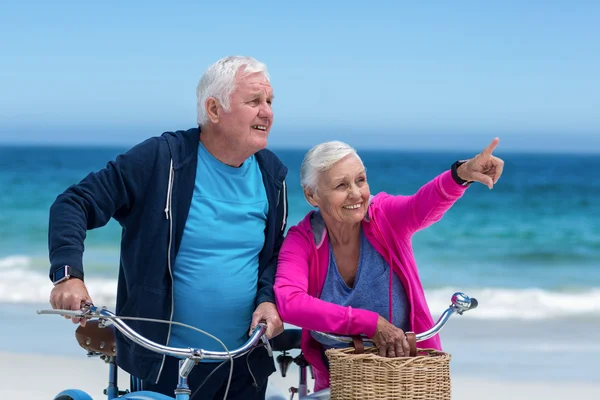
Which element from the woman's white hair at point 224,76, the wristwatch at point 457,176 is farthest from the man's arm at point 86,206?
the wristwatch at point 457,176

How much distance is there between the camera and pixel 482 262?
12422 mm

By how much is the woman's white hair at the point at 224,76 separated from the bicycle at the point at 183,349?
729 millimetres

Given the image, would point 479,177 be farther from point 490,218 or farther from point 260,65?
point 490,218

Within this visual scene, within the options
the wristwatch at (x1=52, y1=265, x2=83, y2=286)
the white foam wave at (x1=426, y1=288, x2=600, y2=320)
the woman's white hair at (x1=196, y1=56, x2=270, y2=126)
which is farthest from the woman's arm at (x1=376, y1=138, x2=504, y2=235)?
the white foam wave at (x1=426, y1=288, x2=600, y2=320)

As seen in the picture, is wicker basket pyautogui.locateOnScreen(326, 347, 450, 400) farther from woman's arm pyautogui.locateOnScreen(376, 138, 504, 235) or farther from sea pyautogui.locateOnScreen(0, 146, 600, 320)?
sea pyautogui.locateOnScreen(0, 146, 600, 320)

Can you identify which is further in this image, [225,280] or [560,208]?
[560,208]

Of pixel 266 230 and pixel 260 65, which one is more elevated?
pixel 260 65

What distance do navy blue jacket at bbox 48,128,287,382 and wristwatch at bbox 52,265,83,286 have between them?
0.22 metres

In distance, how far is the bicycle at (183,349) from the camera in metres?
2.49

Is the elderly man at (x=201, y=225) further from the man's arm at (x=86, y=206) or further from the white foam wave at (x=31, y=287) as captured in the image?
the white foam wave at (x=31, y=287)

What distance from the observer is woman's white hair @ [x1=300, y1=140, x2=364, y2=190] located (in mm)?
2986

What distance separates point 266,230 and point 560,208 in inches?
618

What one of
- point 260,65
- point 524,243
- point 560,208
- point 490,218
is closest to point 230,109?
point 260,65

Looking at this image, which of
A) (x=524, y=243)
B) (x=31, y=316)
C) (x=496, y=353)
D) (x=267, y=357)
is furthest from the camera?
(x=524, y=243)
